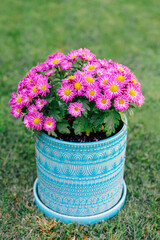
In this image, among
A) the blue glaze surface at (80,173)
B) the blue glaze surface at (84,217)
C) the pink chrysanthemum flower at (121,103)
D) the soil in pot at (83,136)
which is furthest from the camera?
the blue glaze surface at (84,217)

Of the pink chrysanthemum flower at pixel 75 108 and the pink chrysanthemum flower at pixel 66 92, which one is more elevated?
the pink chrysanthemum flower at pixel 66 92

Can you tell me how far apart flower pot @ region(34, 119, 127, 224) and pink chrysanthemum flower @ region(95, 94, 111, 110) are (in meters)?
0.23

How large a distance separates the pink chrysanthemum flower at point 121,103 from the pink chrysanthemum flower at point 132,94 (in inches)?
1.3

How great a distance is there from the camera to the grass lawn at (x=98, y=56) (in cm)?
213

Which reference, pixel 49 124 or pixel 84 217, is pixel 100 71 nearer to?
pixel 49 124

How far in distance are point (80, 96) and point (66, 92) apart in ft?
0.32

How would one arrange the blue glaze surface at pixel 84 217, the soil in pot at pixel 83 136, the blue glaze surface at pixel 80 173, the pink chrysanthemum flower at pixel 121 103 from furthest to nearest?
the blue glaze surface at pixel 84 217
the soil in pot at pixel 83 136
the blue glaze surface at pixel 80 173
the pink chrysanthemum flower at pixel 121 103

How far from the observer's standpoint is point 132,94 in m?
1.79

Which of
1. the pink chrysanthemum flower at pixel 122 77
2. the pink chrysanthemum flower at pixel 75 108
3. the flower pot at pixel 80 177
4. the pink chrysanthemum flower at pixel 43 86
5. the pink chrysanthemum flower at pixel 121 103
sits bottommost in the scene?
the flower pot at pixel 80 177

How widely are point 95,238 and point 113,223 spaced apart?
0.18m

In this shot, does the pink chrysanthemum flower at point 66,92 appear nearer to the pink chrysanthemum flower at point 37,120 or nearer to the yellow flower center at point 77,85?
the yellow flower center at point 77,85

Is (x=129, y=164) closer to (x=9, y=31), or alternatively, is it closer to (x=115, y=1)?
(x=9, y=31)

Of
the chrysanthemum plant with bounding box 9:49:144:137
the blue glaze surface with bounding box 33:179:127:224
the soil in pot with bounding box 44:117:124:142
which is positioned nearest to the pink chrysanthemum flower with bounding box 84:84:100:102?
the chrysanthemum plant with bounding box 9:49:144:137

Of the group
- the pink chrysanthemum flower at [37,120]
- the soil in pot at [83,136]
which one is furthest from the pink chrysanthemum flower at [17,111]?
the soil in pot at [83,136]
